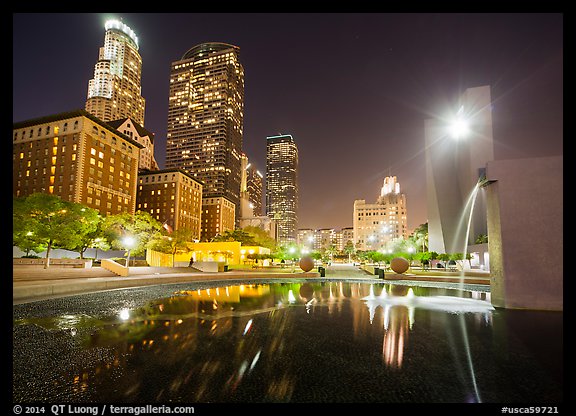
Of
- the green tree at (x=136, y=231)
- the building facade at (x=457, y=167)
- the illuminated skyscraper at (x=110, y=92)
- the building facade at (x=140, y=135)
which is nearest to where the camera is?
the green tree at (x=136, y=231)

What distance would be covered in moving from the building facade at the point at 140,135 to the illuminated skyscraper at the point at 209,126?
1006 inches

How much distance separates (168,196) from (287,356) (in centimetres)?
12254

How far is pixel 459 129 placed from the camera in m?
55.7

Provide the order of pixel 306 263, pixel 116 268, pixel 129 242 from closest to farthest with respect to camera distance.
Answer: pixel 116 268
pixel 306 263
pixel 129 242

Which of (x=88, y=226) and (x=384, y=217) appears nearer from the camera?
(x=88, y=226)

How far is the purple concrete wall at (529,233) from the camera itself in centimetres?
1123

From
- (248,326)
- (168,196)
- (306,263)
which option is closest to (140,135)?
(168,196)

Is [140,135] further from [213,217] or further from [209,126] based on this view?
[213,217]

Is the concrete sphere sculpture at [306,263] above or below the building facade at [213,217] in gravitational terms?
below

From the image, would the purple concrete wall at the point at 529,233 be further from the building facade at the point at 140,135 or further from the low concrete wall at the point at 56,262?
the building facade at the point at 140,135

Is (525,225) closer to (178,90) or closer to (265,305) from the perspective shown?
(265,305)

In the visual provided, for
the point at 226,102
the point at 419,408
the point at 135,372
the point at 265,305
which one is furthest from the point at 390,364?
the point at 226,102

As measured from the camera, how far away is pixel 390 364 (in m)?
5.50

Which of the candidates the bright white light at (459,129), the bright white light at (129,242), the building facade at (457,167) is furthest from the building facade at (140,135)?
the bright white light at (459,129)
